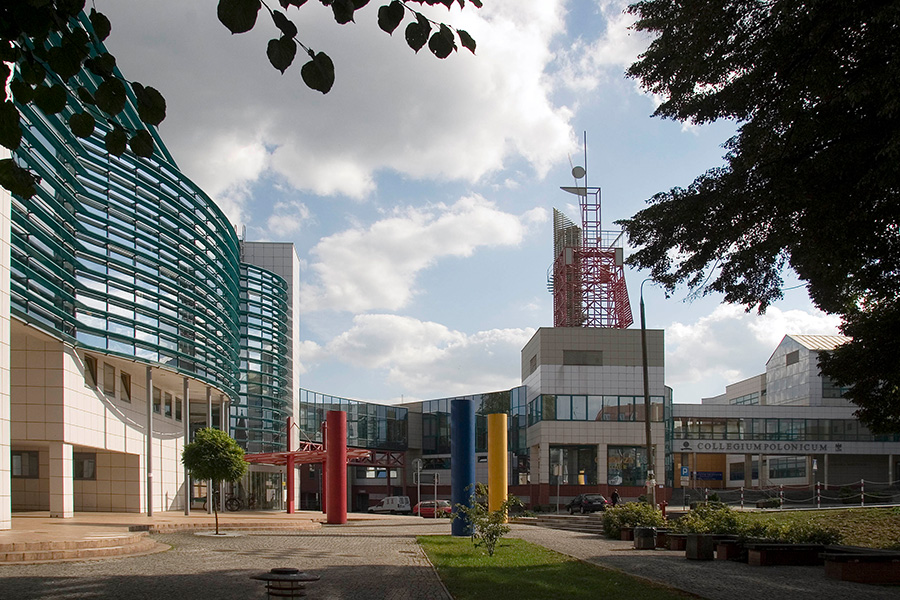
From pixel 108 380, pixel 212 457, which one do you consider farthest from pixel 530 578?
pixel 108 380

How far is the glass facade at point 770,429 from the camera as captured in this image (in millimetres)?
65500

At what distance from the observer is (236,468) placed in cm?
2708

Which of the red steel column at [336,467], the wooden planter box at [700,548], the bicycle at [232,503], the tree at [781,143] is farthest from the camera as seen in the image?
the bicycle at [232,503]

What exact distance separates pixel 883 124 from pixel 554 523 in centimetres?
3024

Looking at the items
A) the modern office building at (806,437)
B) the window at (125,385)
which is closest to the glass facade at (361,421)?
the modern office building at (806,437)

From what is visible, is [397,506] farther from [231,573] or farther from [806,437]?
[231,573]

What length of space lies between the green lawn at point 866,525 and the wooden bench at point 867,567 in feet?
24.6

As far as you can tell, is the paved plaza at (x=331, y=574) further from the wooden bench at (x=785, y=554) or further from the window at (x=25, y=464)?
the window at (x=25, y=464)

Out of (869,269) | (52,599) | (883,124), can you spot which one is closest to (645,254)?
(869,269)

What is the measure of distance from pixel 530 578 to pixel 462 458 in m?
12.6

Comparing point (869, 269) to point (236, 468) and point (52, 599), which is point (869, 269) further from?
point (236, 468)

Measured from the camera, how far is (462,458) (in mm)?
27703

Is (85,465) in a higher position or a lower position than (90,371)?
lower

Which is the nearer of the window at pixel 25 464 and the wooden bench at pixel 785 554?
the wooden bench at pixel 785 554
